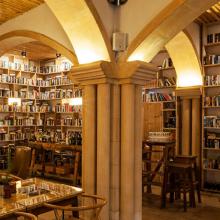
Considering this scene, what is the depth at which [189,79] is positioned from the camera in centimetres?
611

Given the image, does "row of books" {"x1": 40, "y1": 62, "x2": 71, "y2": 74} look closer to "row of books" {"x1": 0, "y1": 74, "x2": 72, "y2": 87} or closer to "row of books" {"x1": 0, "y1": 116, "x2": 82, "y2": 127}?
"row of books" {"x1": 0, "y1": 74, "x2": 72, "y2": 87}

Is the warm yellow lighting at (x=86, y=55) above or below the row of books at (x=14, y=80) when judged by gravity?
below

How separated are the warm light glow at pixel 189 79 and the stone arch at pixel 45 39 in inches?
109

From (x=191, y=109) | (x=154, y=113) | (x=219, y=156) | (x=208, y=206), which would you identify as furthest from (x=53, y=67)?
(x=208, y=206)

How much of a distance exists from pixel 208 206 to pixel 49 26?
3.94 metres

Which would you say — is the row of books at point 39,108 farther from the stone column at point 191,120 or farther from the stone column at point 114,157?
the stone column at point 114,157

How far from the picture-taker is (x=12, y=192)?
9.57ft

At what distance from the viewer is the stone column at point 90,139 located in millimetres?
3562

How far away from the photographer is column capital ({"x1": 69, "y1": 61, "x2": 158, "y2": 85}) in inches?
133

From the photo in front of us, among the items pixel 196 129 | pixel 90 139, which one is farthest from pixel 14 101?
pixel 90 139

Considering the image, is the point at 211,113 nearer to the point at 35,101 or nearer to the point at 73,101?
the point at 73,101

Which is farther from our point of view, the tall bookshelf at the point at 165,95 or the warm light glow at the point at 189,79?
the tall bookshelf at the point at 165,95

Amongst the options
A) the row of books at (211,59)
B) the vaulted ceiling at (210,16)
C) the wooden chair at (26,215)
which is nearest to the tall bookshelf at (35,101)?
the row of books at (211,59)

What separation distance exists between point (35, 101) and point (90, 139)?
20.8ft
